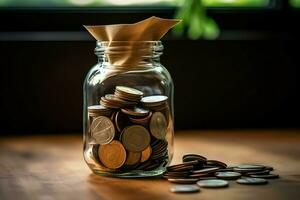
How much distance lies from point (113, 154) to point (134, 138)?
5cm

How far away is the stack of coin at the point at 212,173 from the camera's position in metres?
1.21

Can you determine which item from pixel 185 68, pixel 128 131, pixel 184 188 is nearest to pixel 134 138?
pixel 128 131

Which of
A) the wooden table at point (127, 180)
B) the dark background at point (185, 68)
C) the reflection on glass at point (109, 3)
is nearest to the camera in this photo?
the wooden table at point (127, 180)

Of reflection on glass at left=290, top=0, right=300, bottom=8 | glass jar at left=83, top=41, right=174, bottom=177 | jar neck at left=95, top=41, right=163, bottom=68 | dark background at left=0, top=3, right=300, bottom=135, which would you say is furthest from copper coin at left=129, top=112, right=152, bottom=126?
reflection on glass at left=290, top=0, right=300, bottom=8

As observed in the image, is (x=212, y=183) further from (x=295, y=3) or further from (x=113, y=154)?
(x=295, y=3)

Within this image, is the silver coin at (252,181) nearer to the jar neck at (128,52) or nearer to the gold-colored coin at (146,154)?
the gold-colored coin at (146,154)

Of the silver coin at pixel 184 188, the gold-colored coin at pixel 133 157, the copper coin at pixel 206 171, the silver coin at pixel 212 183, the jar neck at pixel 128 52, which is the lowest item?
the silver coin at pixel 184 188

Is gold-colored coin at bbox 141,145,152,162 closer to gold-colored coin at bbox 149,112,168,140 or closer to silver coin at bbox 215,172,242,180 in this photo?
gold-colored coin at bbox 149,112,168,140

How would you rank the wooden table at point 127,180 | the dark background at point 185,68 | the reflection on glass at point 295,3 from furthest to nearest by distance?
the reflection on glass at point 295,3, the dark background at point 185,68, the wooden table at point 127,180

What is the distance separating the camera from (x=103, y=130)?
47.6 inches

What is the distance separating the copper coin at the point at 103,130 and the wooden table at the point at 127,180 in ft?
0.25

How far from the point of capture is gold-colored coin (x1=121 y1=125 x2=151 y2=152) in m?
1.19

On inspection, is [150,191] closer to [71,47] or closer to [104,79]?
[104,79]

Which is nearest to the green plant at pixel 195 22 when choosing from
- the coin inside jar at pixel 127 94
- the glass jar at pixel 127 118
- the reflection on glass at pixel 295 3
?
the reflection on glass at pixel 295 3
